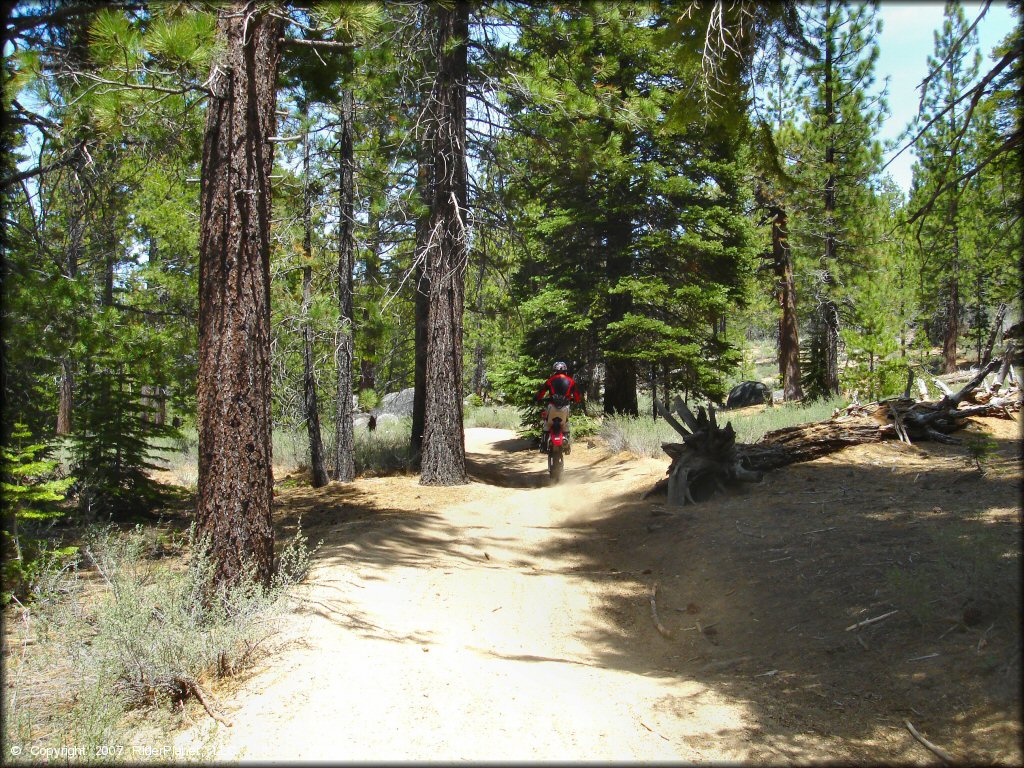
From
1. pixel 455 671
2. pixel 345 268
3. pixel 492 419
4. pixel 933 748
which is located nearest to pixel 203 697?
pixel 455 671

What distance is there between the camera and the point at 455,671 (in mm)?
4559

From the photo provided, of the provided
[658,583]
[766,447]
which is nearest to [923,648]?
[658,583]

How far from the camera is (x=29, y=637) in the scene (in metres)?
5.20

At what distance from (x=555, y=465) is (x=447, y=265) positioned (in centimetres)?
426

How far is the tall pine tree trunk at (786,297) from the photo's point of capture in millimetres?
20531

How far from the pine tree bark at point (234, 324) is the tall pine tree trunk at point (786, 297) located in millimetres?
17320

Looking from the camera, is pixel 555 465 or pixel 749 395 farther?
pixel 749 395

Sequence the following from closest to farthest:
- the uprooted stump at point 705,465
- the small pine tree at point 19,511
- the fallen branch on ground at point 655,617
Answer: the small pine tree at point 19,511, the fallen branch on ground at point 655,617, the uprooted stump at point 705,465

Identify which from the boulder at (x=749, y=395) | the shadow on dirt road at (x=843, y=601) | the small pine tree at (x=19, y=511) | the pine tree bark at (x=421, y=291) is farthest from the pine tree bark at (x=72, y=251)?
the boulder at (x=749, y=395)

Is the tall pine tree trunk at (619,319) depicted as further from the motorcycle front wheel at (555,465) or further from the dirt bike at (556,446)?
the motorcycle front wheel at (555,465)

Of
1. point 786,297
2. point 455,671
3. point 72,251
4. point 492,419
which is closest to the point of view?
point 455,671

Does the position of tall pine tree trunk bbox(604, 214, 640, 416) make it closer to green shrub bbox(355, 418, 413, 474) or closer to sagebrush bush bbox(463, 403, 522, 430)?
green shrub bbox(355, 418, 413, 474)

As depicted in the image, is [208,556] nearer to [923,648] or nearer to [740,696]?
[740,696]

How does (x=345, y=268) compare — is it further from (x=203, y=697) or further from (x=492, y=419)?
(x=492, y=419)
